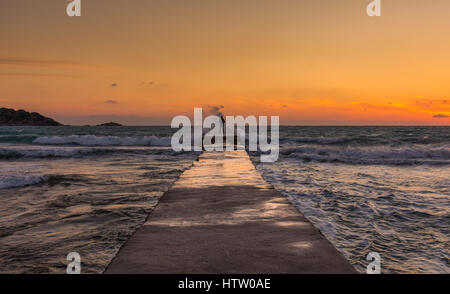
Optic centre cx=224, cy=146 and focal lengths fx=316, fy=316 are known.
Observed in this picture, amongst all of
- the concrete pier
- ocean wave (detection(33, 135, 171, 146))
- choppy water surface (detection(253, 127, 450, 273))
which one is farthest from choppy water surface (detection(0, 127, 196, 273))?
ocean wave (detection(33, 135, 171, 146))

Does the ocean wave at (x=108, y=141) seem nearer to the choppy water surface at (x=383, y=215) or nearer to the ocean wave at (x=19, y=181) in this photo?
the ocean wave at (x=19, y=181)

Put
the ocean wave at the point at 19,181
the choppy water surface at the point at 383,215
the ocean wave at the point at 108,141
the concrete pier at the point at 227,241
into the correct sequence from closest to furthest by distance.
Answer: the concrete pier at the point at 227,241 < the choppy water surface at the point at 383,215 < the ocean wave at the point at 19,181 < the ocean wave at the point at 108,141

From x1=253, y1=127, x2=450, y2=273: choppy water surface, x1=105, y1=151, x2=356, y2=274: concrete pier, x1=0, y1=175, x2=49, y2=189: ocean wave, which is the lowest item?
x1=253, y1=127, x2=450, y2=273: choppy water surface

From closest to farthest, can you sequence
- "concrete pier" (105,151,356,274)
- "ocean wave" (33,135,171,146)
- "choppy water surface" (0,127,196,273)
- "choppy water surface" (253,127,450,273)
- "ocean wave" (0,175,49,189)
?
"concrete pier" (105,151,356,274), "choppy water surface" (0,127,196,273), "choppy water surface" (253,127,450,273), "ocean wave" (0,175,49,189), "ocean wave" (33,135,171,146)

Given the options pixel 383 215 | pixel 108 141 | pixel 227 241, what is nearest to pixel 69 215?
pixel 227 241

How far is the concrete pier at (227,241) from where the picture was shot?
256 centimetres

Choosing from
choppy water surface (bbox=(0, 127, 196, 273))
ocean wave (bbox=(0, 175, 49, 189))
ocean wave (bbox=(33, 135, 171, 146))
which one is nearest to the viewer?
choppy water surface (bbox=(0, 127, 196, 273))

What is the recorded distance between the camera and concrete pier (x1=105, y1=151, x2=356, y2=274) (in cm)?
256

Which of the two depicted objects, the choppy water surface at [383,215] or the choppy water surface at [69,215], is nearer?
the choppy water surface at [69,215]

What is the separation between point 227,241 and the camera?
317 cm

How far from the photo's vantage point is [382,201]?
796 cm

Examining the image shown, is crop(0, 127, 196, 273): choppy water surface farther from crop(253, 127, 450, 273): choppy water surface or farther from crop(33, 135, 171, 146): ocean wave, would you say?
crop(33, 135, 171, 146): ocean wave

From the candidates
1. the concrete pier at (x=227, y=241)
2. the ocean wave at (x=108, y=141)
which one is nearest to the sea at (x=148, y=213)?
the concrete pier at (x=227, y=241)

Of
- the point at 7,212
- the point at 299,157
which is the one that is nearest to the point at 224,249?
the point at 7,212
